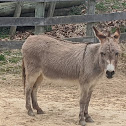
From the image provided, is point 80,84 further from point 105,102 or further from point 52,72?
point 105,102

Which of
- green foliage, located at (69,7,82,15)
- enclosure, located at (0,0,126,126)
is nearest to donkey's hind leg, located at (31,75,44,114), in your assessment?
enclosure, located at (0,0,126,126)

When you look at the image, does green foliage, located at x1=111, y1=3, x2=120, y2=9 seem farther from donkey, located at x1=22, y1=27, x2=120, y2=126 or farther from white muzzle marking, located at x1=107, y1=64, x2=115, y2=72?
white muzzle marking, located at x1=107, y1=64, x2=115, y2=72

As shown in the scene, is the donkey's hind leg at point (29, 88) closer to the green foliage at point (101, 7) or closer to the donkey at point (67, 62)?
the donkey at point (67, 62)

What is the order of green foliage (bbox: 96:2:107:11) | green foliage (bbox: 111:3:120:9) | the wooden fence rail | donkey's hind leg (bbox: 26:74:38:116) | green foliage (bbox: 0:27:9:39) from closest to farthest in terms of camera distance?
donkey's hind leg (bbox: 26:74:38:116) → the wooden fence rail → green foliage (bbox: 0:27:9:39) → green foliage (bbox: 96:2:107:11) → green foliage (bbox: 111:3:120:9)

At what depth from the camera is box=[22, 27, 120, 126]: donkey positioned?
661 cm

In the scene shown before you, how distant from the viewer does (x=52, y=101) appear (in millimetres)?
8148

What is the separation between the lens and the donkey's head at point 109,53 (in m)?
6.22

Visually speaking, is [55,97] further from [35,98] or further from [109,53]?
[109,53]

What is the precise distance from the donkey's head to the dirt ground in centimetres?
97

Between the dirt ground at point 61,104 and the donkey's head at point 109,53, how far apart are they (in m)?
0.97

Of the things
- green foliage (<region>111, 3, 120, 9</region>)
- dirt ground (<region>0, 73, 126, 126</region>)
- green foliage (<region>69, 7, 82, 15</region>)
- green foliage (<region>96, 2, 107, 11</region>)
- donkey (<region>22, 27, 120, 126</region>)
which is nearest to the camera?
donkey (<region>22, 27, 120, 126</region>)

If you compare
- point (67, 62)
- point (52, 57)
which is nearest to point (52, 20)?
point (52, 57)

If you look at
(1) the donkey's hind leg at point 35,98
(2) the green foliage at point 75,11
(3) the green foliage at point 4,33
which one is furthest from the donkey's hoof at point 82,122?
(2) the green foliage at point 75,11

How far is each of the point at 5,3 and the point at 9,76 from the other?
3396 mm
